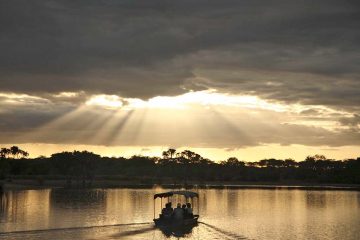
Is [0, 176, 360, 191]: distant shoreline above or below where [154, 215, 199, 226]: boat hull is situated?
above

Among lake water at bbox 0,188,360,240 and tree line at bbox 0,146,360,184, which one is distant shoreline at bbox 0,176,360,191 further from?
lake water at bbox 0,188,360,240

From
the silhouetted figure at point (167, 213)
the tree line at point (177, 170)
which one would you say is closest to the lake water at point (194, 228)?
the silhouetted figure at point (167, 213)

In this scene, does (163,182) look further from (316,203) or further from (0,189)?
(316,203)

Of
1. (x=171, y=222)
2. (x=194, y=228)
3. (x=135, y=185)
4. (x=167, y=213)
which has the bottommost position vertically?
(x=194, y=228)

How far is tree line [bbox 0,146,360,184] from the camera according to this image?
501 ft

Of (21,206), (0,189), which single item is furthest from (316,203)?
(0,189)

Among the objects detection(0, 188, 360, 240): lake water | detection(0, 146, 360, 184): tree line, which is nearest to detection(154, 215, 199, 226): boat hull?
detection(0, 188, 360, 240): lake water

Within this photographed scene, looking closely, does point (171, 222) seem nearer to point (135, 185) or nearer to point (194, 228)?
point (194, 228)

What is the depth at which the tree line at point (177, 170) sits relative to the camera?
153 meters

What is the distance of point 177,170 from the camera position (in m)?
182

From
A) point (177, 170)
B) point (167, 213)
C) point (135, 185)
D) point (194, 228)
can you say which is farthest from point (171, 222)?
point (177, 170)

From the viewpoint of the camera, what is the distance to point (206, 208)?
72.6 meters

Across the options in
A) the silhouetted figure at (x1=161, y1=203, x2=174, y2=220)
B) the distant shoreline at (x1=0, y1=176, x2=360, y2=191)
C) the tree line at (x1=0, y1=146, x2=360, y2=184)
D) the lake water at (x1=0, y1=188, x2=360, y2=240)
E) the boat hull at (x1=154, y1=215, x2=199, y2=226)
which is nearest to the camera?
the lake water at (x1=0, y1=188, x2=360, y2=240)

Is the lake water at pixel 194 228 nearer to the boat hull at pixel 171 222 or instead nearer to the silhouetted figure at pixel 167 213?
the boat hull at pixel 171 222
